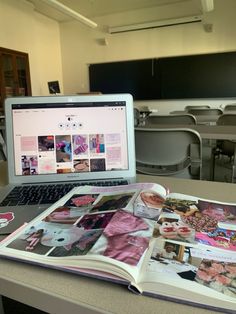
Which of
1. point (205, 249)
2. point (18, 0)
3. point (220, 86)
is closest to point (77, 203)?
point (205, 249)

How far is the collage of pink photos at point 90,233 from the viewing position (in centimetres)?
47

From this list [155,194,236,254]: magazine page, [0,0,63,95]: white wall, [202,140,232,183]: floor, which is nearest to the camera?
[155,194,236,254]: magazine page

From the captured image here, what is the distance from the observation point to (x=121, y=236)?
0.50 meters

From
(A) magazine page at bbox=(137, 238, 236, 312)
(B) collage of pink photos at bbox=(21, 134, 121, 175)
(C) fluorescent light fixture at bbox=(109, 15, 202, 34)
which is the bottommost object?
(A) magazine page at bbox=(137, 238, 236, 312)

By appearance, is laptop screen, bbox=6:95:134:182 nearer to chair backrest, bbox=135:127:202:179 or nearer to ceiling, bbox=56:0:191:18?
chair backrest, bbox=135:127:202:179

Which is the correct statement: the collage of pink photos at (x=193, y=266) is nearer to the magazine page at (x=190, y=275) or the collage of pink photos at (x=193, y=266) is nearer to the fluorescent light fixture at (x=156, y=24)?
the magazine page at (x=190, y=275)

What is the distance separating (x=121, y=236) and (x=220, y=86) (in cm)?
602

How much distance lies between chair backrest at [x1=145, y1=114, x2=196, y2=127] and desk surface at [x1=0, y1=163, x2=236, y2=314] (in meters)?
2.37

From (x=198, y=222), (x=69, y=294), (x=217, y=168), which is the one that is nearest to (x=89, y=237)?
(x=69, y=294)

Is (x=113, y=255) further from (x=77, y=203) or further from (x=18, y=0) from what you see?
(x=18, y=0)

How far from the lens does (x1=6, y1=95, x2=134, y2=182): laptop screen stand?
3.00 feet

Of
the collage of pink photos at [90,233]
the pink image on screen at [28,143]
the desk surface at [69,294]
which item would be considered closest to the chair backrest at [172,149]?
the pink image on screen at [28,143]

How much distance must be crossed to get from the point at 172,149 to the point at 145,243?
1128 millimetres

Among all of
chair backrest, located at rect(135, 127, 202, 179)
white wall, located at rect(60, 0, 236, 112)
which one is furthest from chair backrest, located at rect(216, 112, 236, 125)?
white wall, located at rect(60, 0, 236, 112)
